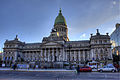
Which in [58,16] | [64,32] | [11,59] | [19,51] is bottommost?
[11,59]

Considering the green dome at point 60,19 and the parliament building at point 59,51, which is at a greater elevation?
the green dome at point 60,19

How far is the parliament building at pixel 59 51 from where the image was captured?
240 ft

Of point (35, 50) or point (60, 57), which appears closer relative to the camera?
point (60, 57)

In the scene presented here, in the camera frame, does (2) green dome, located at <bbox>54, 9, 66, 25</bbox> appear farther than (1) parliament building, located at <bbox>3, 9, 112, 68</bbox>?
Yes

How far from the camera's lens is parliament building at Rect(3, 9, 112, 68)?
7325cm

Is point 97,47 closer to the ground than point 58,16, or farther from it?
closer to the ground

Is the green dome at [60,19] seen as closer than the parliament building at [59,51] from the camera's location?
No

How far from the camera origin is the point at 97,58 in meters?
72.4

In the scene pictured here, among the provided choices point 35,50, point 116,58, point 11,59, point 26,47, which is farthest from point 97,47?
point 11,59

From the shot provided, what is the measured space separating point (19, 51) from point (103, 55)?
66.3 metres

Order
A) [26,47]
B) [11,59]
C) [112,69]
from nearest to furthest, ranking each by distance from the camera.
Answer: [112,69]
[11,59]
[26,47]

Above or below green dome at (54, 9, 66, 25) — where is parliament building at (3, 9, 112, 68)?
below

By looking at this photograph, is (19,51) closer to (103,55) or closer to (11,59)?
(11,59)

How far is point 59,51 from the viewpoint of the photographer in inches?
3260
